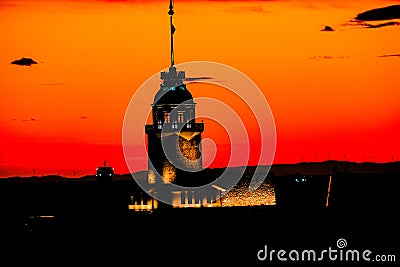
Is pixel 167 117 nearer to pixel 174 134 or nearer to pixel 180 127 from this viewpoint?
pixel 180 127

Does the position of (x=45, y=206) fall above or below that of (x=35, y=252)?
above

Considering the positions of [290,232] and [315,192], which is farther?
[315,192]

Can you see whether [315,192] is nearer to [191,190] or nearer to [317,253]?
[191,190]

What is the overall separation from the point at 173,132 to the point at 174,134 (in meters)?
0.18

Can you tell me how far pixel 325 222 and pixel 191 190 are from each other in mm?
10940

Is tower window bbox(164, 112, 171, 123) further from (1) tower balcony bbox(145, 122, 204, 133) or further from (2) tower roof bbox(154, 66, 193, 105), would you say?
(2) tower roof bbox(154, 66, 193, 105)

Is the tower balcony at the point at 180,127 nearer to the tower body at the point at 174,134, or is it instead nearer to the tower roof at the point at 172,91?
the tower body at the point at 174,134

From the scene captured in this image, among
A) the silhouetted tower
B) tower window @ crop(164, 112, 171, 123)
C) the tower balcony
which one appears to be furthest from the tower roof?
the tower balcony

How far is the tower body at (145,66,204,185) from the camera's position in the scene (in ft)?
419

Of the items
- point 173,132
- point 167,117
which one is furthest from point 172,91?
point 173,132

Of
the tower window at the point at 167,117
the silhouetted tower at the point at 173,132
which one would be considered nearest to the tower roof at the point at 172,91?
the silhouetted tower at the point at 173,132

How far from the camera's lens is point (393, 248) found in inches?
4432

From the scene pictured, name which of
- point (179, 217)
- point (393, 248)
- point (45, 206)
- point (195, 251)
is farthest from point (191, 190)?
point (45, 206)

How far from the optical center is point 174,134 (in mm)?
128000
